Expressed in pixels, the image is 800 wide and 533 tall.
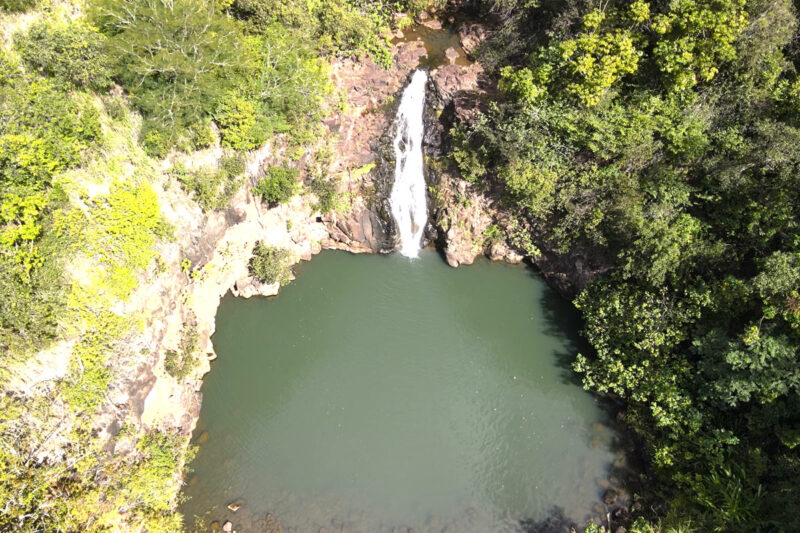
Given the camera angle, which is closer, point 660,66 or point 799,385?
point 799,385

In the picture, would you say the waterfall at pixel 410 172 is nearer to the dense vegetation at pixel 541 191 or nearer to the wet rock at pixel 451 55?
the wet rock at pixel 451 55

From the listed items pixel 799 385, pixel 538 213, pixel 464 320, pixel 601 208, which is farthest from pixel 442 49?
pixel 799 385

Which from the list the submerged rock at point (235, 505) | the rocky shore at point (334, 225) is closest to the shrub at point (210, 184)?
the rocky shore at point (334, 225)

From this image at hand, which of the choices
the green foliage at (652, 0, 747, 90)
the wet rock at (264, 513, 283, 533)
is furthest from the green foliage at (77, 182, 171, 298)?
the green foliage at (652, 0, 747, 90)

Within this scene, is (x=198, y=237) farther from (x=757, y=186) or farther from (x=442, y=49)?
(x=757, y=186)

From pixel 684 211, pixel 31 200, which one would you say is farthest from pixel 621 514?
pixel 31 200

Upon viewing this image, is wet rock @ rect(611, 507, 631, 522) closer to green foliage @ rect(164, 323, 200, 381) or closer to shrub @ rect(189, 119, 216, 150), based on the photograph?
green foliage @ rect(164, 323, 200, 381)
